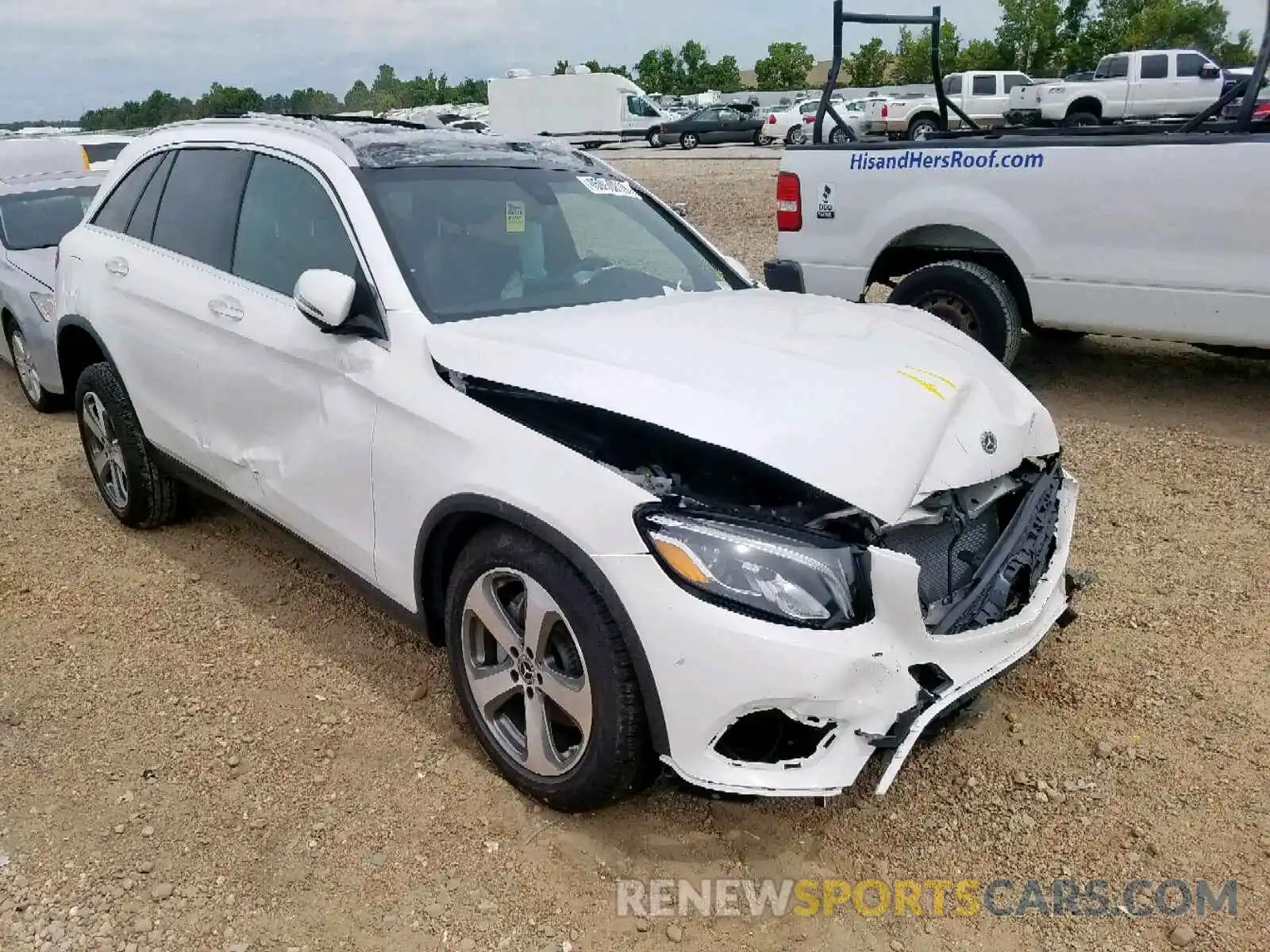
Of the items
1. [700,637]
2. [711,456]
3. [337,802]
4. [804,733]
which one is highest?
[711,456]

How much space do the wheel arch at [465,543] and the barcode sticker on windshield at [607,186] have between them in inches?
67.3

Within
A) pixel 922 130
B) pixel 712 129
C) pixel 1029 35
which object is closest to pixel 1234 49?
pixel 1029 35

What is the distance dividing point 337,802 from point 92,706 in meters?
1.10

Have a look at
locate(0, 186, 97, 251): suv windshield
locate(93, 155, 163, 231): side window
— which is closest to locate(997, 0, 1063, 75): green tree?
locate(0, 186, 97, 251): suv windshield

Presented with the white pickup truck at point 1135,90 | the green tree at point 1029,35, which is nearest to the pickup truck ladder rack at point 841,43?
the white pickup truck at point 1135,90

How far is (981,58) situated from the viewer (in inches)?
2381

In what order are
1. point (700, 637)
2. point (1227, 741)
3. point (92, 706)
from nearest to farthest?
point (700, 637) → point (1227, 741) → point (92, 706)

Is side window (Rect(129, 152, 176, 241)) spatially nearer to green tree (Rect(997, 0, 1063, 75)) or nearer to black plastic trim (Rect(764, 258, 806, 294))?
black plastic trim (Rect(764, 258, 806, 294))

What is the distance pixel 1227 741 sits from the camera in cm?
309

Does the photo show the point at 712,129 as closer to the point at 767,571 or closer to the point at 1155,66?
the point at 1155,66

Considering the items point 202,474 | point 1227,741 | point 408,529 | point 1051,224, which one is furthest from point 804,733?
point 1051,224

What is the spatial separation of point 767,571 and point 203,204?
288 cm

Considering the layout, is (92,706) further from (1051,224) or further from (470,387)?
(1051,224)

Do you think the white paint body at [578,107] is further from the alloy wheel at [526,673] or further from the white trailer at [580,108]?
the alloy wheel at [526,673]
